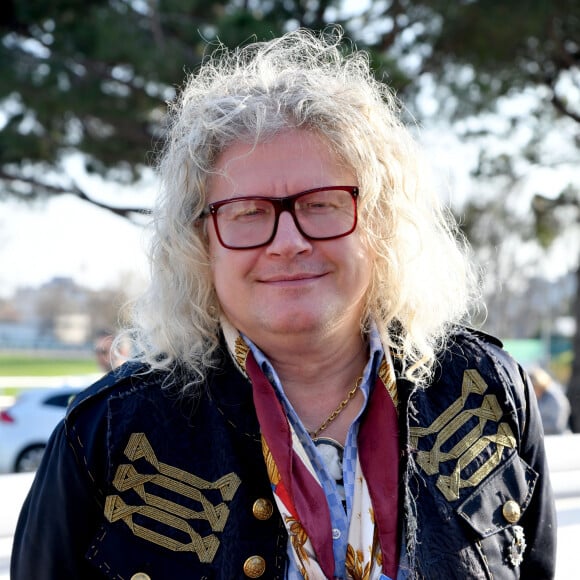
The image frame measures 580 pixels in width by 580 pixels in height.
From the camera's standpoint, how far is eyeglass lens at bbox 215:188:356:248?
1498mm

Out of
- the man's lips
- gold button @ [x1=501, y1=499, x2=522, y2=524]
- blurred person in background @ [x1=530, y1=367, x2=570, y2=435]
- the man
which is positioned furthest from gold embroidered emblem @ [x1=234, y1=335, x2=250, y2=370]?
blurred person in background @ [x1=530, y1=367, x2=570, y2=435]

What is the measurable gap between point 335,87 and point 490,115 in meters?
7.16

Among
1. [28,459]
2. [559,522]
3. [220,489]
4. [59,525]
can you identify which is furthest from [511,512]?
[28,459]

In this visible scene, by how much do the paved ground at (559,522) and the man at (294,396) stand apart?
0.23 feet

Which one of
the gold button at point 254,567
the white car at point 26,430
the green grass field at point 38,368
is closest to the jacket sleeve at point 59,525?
the gold button at point 254,567

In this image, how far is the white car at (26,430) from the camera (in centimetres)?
926

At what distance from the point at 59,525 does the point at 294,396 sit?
1.84 ft

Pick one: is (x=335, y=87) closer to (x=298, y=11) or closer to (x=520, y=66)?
(x=298, y=11)

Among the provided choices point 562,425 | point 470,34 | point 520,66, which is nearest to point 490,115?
point 520,66

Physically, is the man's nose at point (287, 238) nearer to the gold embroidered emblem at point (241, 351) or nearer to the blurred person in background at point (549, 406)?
the gold embroidered emblem at point (241, 351)

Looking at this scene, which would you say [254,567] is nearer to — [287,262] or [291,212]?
[287,262]

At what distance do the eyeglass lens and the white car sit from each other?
824cm

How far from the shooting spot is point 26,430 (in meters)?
9.38

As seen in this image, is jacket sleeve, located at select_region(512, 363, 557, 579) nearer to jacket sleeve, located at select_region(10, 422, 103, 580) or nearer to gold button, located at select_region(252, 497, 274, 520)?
gold button, located at select_region(252, 497, 274, 520)
